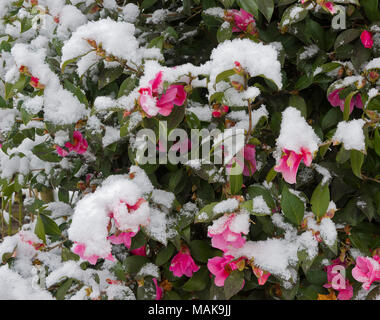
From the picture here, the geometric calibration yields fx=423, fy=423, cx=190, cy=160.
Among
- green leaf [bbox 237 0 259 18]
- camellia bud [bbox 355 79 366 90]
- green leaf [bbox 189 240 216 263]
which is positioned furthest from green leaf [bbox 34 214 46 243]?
camellia bud [bbox 355 79 366 90]

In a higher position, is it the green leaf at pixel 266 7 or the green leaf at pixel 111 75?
the green leaf at pixel 266 7

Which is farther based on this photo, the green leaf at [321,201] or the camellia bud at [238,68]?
the green leaf at [321,201]

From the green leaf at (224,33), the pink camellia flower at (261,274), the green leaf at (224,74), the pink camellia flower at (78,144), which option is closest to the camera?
the green leaf at (224,74)

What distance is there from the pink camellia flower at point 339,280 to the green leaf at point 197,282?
0.29 m

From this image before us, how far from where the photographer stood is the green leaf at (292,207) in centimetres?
85

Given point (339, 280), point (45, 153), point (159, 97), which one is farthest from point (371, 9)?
point (45, 153)

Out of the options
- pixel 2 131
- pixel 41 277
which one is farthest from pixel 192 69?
pixel 41 277

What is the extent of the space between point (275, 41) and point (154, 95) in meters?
0.36

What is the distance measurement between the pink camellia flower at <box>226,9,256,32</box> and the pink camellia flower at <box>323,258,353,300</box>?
595 millimetres

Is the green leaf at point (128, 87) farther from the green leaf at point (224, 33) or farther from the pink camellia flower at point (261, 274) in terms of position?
the pink camellia flower at point (261, 274)

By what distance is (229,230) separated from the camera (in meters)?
0.81

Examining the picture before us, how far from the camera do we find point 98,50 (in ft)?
2.88

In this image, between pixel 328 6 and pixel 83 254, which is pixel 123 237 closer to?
pixel 83 254

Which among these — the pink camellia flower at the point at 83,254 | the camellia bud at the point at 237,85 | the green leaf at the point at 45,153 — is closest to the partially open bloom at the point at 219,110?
the camellia bud at the point at 237,85
